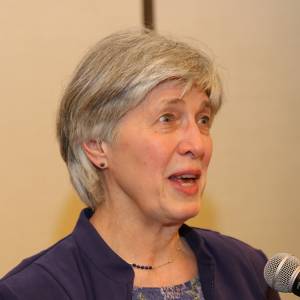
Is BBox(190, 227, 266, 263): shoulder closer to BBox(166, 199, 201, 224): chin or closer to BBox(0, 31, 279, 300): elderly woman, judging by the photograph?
BBox(0, 31, 279, 300): elderly woman

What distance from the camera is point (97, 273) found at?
1516 millimetres

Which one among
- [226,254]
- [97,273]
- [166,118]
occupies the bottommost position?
[226,254]

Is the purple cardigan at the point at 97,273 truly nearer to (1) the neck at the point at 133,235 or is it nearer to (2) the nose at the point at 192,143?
(1) the neck at the point at 133,235

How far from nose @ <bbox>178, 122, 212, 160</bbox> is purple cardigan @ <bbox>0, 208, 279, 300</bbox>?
1.03ft

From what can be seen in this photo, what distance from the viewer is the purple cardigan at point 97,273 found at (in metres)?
1.43

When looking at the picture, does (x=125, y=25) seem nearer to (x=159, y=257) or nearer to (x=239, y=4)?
(x=239, y=4)

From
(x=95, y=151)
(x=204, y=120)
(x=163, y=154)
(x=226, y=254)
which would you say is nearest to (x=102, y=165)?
(x=95, y=151)

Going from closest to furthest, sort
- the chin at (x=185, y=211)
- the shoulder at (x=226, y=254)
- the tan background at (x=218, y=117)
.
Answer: the chin at (x=185, y=211), the shoulder at (x=226, y=254), the tan background at (x=218, y=117)

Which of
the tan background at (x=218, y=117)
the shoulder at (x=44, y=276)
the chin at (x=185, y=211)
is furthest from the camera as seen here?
the tan background at (x=218, y=117)

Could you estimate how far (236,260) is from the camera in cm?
179

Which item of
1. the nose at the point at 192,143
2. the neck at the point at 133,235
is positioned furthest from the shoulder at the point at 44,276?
the nose at the point at 192,143

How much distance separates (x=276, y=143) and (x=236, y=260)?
1.00 m

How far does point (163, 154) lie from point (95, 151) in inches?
8.1

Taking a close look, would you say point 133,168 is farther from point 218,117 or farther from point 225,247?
point 218,117
